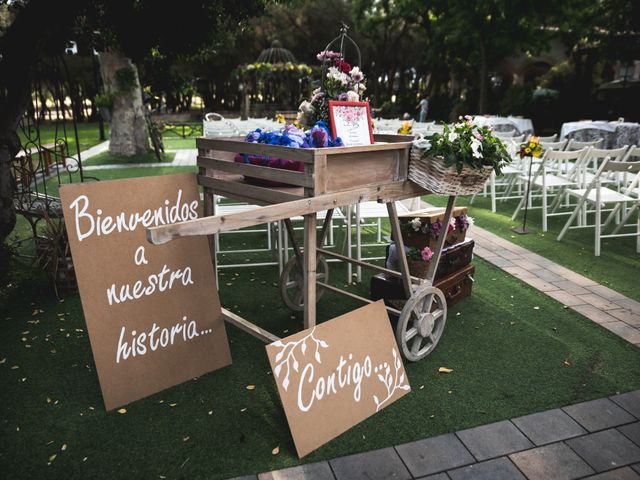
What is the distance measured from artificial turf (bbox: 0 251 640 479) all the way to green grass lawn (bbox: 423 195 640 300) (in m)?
1.05

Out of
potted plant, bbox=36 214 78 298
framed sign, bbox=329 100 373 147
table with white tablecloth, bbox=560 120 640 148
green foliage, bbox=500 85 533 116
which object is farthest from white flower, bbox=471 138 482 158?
green foliage, bbox=500 85 533 116

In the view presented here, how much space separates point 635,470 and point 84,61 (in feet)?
98.2

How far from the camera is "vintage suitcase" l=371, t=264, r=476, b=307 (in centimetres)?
353

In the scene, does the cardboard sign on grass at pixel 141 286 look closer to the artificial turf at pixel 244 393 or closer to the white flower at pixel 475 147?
the artificial turf at pixel 244 393

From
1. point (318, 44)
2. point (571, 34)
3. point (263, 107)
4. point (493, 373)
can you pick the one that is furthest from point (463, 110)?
point (493, 373)

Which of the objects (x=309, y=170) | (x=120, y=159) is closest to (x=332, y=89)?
(x=309, y=170)

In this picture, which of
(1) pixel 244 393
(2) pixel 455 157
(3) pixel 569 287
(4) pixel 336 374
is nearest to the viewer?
(4) pixel 336 374

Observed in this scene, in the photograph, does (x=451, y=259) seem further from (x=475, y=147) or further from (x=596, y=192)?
(x=596, y=192)

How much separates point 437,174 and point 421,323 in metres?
0.90

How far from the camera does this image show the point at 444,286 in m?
3.50

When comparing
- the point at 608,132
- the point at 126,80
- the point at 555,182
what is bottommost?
the point at 555,182

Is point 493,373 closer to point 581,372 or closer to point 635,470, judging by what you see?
point 581,372

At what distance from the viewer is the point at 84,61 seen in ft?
85.7

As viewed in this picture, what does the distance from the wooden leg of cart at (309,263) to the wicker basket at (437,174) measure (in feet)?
2.22
